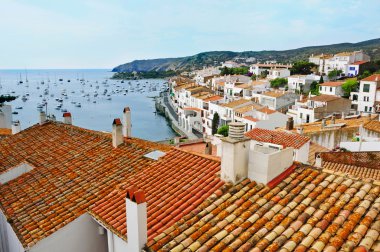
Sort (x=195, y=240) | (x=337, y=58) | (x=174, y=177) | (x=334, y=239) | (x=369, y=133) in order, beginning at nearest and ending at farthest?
(x=334, y=239) → (x=195, y=240) → (x=174, y=177) → (x=369, y=133) → (x=337, y=58)

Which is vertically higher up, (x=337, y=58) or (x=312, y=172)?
(x=337, y=58)

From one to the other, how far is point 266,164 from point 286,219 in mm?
1195

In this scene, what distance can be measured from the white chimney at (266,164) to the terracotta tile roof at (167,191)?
74 cm

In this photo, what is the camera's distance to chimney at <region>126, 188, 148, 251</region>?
496 cm

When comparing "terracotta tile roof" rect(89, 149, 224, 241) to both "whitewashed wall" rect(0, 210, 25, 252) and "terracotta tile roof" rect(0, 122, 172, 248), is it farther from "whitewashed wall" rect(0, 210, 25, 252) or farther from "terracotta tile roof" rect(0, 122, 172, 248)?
"whitewashed wall" rect(0, 210, 25, 252)

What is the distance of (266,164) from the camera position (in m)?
5.96

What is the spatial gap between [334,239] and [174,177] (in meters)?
3.75

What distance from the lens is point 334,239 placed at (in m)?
4.42

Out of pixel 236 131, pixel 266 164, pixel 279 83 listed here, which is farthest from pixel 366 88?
pixel 236 131

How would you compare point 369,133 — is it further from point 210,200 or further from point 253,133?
point 210,200

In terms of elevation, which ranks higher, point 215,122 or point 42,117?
point 42,117

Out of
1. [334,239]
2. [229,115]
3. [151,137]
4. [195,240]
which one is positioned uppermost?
[334,239]

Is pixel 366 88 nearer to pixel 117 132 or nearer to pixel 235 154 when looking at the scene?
pixel 117 132

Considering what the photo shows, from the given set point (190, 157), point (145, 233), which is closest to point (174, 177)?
point (190, 157)
